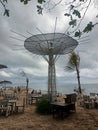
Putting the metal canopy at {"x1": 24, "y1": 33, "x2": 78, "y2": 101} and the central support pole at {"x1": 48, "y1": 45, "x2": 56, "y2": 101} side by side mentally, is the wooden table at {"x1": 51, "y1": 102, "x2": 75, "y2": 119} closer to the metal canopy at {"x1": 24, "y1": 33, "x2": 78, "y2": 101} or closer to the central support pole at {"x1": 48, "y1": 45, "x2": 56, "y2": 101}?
the metal canopy at {"x1": 24, "y1": 33, "x2": 78, "y2": 101}

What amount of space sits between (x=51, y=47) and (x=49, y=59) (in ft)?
3.25

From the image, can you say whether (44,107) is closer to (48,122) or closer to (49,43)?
(48,122)

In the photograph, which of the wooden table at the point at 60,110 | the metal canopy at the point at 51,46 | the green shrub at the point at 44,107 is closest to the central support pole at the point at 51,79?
the metal canopy at the point at 51,46

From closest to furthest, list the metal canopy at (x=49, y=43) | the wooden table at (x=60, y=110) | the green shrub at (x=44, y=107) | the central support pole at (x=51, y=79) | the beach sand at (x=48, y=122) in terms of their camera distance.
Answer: the beach sand at (x=48, y=122), the wooden table at (x=60, y=110), the green shrub at (x=44, y=107), the metal canopy at (x=49, y=43), the central support pole at (x=51, y=79)

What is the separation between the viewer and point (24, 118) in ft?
39.5

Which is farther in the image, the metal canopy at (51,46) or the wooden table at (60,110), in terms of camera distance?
the metal canopy at (51,46)

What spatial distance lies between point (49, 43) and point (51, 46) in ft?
0.92

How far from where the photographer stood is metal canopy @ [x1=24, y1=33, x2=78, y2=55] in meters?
15.2

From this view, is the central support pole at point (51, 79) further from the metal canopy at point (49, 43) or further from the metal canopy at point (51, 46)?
the metal canopy at point (49, 43)

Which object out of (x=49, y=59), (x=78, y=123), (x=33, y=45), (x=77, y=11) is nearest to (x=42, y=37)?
(x=33, y=45)

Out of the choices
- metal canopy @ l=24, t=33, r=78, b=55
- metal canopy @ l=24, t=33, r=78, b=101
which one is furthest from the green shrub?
metal canopy @ l=24, t=33, r=78, b=55

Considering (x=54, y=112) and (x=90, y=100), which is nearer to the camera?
(x=54, y=112)

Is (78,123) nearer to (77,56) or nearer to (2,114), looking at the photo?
(2,114)

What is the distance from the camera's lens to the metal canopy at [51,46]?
15234mm
